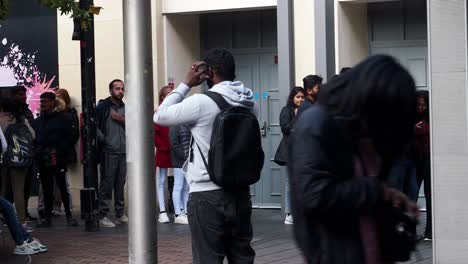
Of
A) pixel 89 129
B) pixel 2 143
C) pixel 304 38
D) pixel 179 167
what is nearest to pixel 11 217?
pixel 2 143

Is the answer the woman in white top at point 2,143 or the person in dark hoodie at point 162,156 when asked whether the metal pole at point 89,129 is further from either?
the woman in white top at point 2,143

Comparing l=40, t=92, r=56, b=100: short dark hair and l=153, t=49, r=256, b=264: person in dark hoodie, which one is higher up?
l=40, t=92, r=56, b=100: short dark hair

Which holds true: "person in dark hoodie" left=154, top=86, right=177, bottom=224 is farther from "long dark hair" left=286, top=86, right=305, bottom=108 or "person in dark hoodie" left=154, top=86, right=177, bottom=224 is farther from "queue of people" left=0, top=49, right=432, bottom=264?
"long dark hair" left=286, top=86, right=305, bottom=108

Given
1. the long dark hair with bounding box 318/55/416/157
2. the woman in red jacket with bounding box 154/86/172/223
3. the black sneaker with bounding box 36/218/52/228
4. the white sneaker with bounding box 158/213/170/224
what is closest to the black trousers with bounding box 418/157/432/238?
the woman in red jacket with bounding box 154/86/172/223

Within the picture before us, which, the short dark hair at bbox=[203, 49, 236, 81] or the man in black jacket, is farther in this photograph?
the man in black jacket

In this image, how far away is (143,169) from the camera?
6.72m

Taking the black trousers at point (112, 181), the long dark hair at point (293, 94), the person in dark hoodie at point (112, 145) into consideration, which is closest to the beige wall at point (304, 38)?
the long dark hair at point (293, 94)

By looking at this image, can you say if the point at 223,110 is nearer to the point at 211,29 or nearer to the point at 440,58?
the point at 440,58

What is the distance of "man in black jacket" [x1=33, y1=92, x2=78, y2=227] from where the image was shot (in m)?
13.7

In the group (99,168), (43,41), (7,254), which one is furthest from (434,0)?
(43,41)

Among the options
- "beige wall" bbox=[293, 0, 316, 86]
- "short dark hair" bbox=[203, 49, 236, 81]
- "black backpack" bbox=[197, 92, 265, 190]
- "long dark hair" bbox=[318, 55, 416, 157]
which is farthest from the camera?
"beige wall" bbox=[293, 0, 316, 86]

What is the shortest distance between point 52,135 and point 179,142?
1741 millimetres

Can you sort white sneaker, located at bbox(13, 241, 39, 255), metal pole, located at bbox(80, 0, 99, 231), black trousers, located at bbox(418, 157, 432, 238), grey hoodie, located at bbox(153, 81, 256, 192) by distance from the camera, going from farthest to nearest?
1. metal pole, located at bbox(80, 0, 99, 231)
2. black trousers, located at bbox(418, 157, 432, 238)
3. white sneaker, located at bbox(13, 241, 39, 255)
4. grey hoodie, located at bbox(153, 81, 256, 192)

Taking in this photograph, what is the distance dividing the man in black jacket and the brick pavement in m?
0.61
